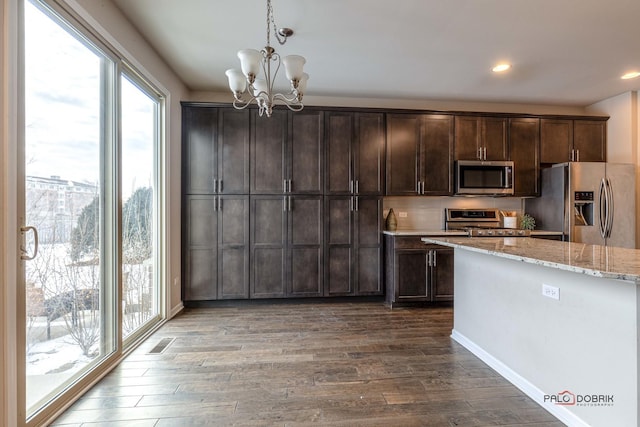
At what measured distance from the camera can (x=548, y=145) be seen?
4152 millimetres

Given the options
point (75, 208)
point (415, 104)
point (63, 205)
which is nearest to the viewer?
point (63, 205)

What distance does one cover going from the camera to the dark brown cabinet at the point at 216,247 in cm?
368

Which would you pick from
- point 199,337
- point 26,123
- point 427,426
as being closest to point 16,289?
point 26,123

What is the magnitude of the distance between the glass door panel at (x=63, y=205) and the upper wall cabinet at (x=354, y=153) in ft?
7.62

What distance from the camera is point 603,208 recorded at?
3.71 metres

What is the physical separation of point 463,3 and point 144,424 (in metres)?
3.39

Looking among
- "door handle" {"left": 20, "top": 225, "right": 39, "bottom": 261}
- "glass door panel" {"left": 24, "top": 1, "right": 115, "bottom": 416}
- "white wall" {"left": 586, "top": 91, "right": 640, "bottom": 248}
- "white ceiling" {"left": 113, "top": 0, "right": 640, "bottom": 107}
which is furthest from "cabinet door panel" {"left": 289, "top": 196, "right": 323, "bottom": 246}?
"white wall" {"left": 586, "top": 91, "right": 640, "bottom": 248}

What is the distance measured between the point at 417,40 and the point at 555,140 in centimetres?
278

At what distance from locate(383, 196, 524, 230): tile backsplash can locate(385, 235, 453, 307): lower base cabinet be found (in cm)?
56

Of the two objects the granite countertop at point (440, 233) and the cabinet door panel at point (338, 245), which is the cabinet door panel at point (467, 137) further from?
the cabinet door panel at point (338, 245)

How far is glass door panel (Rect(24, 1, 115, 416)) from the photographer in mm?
1659

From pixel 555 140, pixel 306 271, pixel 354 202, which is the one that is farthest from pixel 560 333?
pixel 555 140

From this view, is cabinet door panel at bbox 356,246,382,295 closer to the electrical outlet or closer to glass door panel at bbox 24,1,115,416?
the electrical outlet

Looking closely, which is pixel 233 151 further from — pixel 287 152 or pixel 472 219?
pixel 472 219
